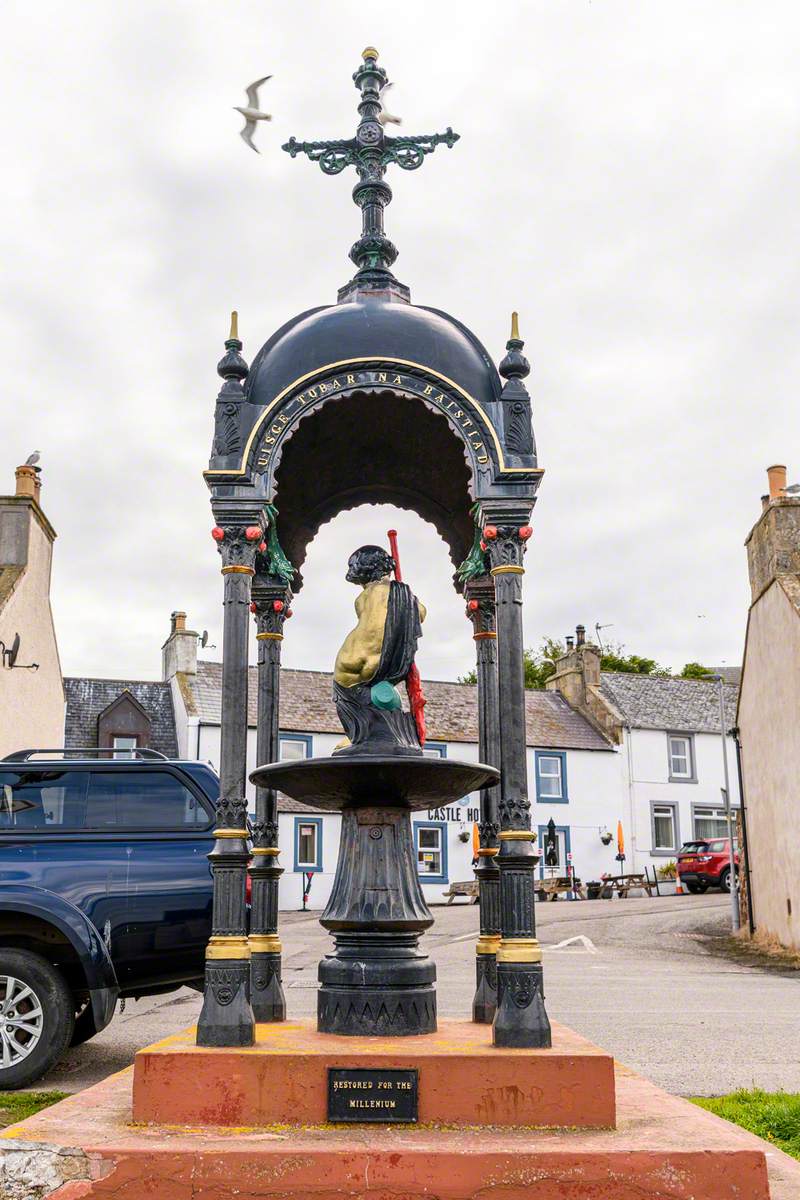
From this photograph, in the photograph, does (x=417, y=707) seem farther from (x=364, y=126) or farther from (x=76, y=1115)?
(x=364, y=126)

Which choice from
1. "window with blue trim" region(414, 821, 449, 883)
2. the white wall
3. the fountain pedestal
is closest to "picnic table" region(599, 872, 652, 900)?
the white wall

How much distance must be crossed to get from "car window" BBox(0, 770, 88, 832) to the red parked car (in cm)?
2566

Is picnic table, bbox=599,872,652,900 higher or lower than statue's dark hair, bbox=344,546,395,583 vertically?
lower

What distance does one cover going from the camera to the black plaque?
5.06 metres

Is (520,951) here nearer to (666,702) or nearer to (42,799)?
(42,799)

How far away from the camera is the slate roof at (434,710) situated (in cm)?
3516

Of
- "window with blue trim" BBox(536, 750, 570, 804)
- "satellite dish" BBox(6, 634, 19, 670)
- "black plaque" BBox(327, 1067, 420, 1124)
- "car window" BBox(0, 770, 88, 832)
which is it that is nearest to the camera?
"black plaque" BBox(327, 1067, 420, 1124)

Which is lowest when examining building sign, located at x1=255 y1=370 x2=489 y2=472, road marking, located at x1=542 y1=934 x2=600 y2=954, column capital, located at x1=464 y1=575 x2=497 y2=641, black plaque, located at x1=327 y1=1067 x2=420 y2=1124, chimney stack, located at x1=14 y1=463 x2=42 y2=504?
road marking, located at x1=542 y1=934 x2=600 y2=954

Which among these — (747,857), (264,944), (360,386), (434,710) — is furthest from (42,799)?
(434,710)

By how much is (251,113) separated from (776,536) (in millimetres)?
14361

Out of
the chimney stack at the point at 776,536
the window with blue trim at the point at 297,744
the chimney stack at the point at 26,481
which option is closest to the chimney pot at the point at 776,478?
the chimney stack at the point at 776,536

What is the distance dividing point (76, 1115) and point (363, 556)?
3630 millimetres

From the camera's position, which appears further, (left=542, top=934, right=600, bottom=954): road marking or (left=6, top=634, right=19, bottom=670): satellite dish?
(left=542, top=934, right=600, bottom=954): road marking

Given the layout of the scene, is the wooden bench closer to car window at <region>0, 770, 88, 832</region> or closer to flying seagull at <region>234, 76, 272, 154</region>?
car window at <region>0, 770, 88, 832</region>
